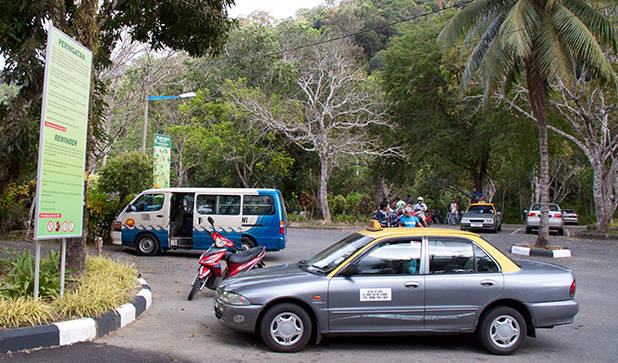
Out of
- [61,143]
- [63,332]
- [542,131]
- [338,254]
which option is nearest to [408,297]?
[338,254]

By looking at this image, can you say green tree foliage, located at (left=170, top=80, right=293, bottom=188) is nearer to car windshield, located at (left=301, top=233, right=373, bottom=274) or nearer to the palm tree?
the palm tree

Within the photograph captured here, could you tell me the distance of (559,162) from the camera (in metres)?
47.1

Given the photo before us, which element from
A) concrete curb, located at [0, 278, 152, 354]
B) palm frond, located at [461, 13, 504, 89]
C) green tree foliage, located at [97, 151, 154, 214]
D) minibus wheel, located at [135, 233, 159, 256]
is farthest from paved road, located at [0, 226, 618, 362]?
palm frond, located at [461, 13, 504, 89]

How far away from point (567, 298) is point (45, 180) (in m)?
6.44

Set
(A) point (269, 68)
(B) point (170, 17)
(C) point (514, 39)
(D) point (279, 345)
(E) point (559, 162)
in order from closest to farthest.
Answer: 1. (D) point (279, 345)
2. (B) point (170, 17)
3. (C) point (514, 39)
4. (A) point (269, 68)
5. (E) point (559, 162)

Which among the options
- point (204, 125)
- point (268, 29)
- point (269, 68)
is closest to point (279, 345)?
point (204, 125)

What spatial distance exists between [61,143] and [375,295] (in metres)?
4.35

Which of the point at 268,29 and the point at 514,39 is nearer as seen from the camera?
the point at 514,39

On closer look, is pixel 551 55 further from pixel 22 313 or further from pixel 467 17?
pixel 22 313

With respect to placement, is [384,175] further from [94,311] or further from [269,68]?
[94,311]

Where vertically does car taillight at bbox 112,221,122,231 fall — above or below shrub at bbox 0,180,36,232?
below

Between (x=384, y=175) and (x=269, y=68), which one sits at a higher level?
(x=269, y=68)

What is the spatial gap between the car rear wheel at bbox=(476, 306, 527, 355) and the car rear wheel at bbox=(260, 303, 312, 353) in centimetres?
207

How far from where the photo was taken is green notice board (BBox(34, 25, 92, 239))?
594 cm
